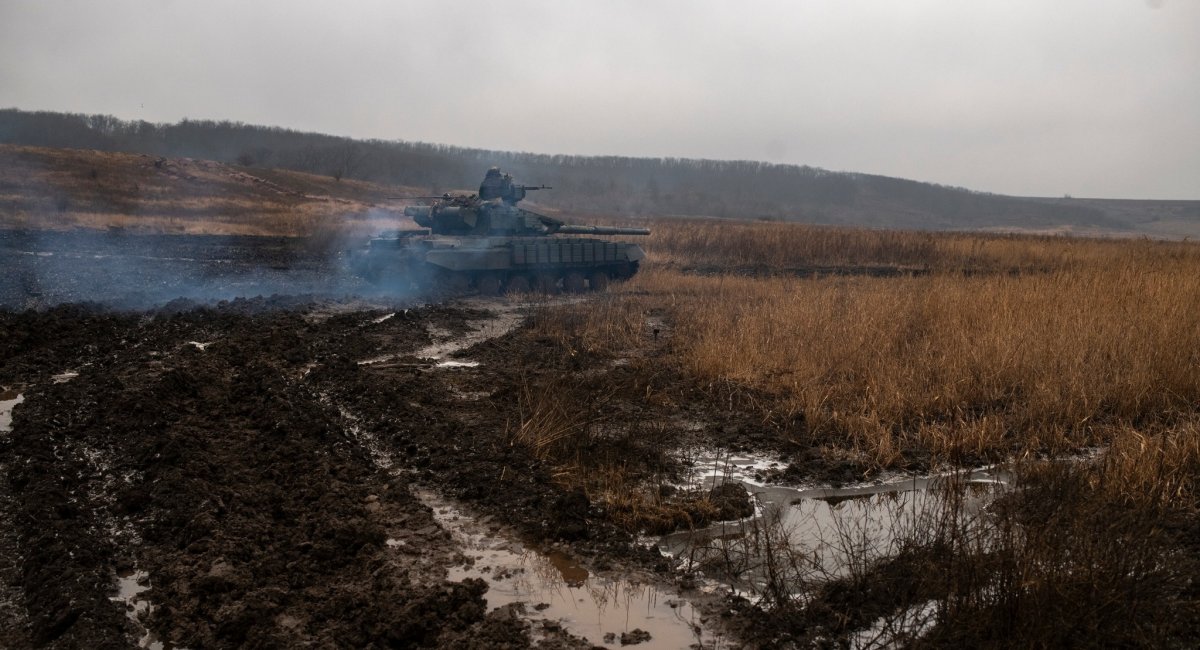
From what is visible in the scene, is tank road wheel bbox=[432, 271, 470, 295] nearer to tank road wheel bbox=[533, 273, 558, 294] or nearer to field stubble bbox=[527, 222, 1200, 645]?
tank road wheel bbox=[533, 273, 558, 294]

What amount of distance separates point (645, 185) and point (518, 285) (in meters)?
82.9

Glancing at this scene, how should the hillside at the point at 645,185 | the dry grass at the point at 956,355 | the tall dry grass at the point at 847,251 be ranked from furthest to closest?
1. the hillside at the point at 645,185
2. the tall dry grass at the point at 847,251
3. the dry grass at the point at 956,355

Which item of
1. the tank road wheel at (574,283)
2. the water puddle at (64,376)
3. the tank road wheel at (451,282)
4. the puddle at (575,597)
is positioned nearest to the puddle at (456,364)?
the water puddle at (64,376)

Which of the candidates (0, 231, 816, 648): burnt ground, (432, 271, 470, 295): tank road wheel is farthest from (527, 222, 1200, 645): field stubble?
(432, 271, 470, 295): tank road wheel

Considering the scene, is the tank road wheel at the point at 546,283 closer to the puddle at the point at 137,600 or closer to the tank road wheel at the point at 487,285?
the tank road wheel at the point at 487,285

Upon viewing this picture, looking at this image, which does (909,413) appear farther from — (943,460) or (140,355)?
(140,355)

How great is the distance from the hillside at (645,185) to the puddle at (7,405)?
2018 inches

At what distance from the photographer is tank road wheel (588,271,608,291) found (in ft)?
61.7

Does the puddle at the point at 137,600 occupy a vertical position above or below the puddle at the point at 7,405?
below

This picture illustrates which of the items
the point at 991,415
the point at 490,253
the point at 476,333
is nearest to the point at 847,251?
the point at 490,253

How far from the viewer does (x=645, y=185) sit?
9894 cm

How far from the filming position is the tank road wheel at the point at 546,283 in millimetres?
18000

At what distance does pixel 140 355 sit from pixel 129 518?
16.2ft

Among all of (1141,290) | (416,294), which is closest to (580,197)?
(416,294)
